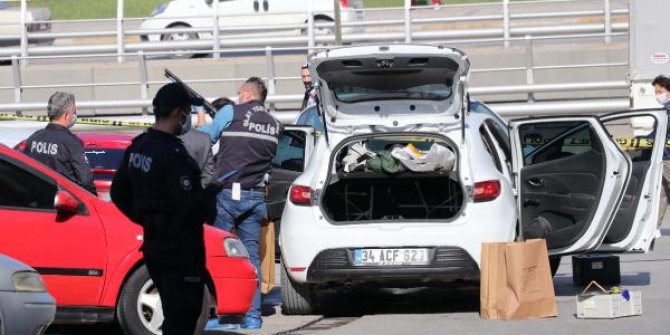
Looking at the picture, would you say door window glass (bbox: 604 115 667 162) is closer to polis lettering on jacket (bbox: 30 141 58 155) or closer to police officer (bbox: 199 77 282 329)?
police officer (bbox: 199 77 282 329)

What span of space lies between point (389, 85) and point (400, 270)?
5.56ft

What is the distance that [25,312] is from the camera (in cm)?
793

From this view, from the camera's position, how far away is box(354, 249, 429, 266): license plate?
10.6 metres

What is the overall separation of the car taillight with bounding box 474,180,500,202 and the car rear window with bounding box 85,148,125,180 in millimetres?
4373

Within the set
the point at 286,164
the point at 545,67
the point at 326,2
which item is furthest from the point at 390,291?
the point at 326,2

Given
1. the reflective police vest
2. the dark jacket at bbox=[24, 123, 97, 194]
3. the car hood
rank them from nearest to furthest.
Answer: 1. the dark jacket at bbox=[24, 123, 97, 194]
2. the car hood
3. the reflective police vest

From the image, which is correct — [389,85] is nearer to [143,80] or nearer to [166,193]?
[166,193]

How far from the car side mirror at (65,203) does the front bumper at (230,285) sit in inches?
39.3

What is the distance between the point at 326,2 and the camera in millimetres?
27922

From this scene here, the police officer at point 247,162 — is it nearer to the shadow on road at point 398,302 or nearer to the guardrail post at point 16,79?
the shadow on road at point 398,302

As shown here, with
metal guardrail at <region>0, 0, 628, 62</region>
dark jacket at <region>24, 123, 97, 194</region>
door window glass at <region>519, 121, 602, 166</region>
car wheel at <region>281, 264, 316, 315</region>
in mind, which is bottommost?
car wheel at <region>281, 264, 316, 315</region>

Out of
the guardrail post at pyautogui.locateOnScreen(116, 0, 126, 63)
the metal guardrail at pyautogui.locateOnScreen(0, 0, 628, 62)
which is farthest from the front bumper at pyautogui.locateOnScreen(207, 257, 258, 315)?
the guardrail post at pyautogui.locateOnScreen(116, 0, 126, 63)

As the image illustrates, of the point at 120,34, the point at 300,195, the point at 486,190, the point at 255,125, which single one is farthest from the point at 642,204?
the point at 120,34

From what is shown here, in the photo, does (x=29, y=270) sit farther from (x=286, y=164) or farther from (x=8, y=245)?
(x=286, y=164)
